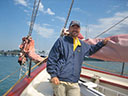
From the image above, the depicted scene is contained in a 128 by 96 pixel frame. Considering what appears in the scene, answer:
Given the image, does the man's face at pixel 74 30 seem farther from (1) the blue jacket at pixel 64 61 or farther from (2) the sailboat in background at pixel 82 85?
(2) the sailboat in background at pixel 82 85

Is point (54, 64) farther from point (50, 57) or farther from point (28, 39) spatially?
point (28, 39)

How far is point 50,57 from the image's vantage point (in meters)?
1.67

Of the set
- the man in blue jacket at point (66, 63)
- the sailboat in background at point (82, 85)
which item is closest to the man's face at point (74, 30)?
the man in blue jacket at point (66, 63)

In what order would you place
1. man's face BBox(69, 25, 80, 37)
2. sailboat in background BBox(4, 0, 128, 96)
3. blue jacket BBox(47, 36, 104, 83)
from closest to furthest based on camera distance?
blue jacket BBox(47, 36, 104, 83) → man's face BBox(69, 25, 80, 37) → sailboat in background BBox(4, 0, 128, 96)

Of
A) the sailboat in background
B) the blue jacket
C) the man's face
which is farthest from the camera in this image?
the sailboat in background

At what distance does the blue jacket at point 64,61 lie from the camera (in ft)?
5.40

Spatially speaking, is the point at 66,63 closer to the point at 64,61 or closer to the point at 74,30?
the point at 64,61

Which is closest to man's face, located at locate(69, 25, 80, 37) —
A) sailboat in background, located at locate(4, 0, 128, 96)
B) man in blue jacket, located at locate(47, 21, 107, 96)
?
man in blue jacket, located at locate(47, 21, 107, 96)

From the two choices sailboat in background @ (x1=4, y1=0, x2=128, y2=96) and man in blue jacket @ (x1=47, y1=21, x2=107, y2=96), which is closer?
man in blue jacket @ (x1=47, y1=21, x2=107, y2=96)

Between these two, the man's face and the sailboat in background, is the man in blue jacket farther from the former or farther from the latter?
the sailboat in background

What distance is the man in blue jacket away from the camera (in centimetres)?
165

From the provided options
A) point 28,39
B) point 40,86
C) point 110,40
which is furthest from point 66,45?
point 28,39

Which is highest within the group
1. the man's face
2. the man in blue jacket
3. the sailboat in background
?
the man's face

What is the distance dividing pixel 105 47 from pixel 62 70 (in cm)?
75
